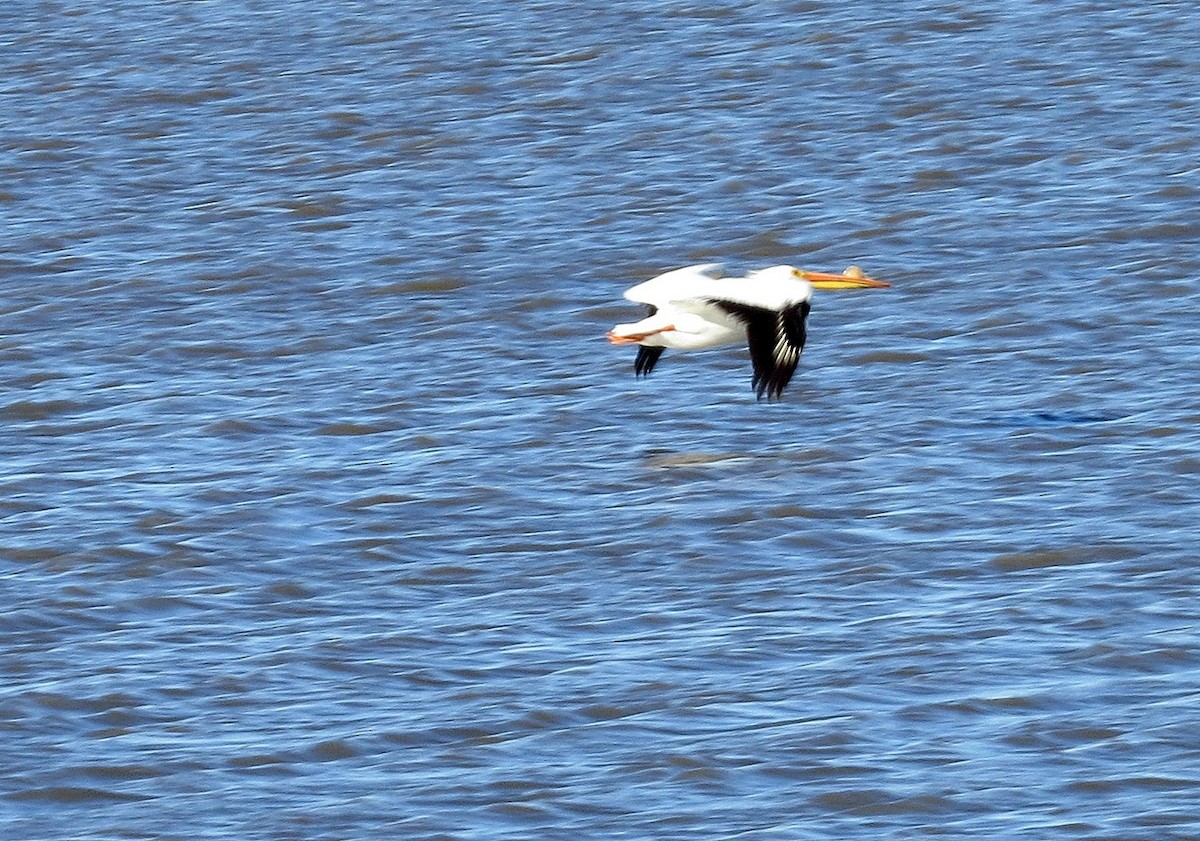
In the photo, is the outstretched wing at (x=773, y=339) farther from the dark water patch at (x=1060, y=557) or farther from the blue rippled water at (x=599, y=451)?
the dark water patch at (x=1060, y=557)

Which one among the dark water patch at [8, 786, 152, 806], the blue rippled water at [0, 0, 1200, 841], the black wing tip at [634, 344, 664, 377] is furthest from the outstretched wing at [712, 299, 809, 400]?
the dark water patch at [8, 786, 152, 806]

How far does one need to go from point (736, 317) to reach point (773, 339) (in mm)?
169

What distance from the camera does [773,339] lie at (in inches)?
340

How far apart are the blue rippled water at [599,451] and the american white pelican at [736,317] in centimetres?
26

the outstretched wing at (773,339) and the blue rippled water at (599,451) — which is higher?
the outstretched wing at (773,339)

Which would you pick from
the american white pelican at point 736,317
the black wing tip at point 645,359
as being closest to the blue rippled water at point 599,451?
the black wing tip at point 645,359

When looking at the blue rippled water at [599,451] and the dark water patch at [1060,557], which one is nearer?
the blue rippled water at [599,451]

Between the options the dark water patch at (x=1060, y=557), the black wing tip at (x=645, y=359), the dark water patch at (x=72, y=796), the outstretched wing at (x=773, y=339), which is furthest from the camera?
the black wing tip at (x=645, y=359)

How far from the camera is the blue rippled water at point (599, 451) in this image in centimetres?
582

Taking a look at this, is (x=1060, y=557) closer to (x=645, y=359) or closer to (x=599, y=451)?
(x=599, y=451)

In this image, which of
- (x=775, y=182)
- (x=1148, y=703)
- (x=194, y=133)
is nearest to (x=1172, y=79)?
(x=775, y=182)

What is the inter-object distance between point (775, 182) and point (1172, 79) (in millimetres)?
2845

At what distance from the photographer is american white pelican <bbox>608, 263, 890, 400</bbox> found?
862 centimetres

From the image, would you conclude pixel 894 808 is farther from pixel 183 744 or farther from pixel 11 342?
pixel 11 342
